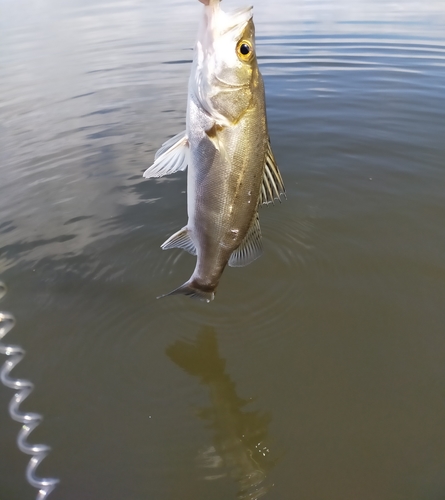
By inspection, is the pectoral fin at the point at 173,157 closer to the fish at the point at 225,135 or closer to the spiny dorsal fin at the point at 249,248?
the fish at the point at 225,135

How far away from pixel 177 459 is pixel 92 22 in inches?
836

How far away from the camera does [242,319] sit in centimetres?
383

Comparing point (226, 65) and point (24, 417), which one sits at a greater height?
point (226, 65)

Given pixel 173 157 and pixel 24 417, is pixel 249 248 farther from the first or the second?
pixel 24 417

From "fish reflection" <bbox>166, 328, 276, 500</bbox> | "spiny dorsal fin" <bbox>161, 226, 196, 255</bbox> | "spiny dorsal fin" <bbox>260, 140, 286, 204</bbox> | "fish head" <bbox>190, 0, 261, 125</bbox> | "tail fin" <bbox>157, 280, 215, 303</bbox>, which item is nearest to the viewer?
"fish head" <bbox>190, 0, 261, 125</bbox>

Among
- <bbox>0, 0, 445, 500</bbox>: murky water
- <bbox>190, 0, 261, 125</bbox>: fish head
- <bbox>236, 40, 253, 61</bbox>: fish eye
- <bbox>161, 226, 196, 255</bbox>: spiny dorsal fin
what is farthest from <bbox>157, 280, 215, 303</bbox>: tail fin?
<bbox>236, 40, 253, 61</bbox>: fish eye

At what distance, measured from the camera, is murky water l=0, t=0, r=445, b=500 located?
2844mm

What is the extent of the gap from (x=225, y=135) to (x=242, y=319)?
5.99 ft

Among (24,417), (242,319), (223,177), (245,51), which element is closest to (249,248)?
(223,177)

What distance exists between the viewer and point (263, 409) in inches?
125

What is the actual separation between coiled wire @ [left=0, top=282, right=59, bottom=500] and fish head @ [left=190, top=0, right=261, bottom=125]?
240 centimetres

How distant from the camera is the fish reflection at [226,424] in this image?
281 centimetres

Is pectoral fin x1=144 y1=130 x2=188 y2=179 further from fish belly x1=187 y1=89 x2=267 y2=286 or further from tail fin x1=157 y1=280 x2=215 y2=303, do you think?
tail fin x1=157 y1=280 x2=215 y2=303

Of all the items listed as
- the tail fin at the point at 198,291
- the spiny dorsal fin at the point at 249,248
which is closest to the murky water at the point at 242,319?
the tail fin at the point at 198,291
